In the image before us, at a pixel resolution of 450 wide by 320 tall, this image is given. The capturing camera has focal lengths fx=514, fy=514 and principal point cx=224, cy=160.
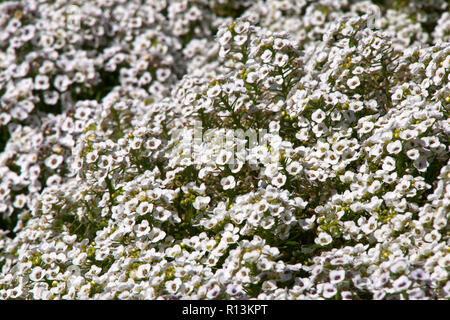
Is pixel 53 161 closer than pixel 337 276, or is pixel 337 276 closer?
pixel 337 276

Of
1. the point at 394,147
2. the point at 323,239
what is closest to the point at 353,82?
the point at 394,147

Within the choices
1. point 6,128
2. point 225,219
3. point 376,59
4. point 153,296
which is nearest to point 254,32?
point 376,59

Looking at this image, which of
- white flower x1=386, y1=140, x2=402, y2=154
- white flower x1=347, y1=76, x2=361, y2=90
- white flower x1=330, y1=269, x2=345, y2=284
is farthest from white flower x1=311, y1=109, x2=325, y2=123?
white flower x1=330, y1=269, x2=345, y2=284

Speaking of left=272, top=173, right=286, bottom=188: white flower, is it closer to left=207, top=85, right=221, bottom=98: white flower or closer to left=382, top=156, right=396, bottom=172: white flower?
left=382, top=156, right=396, bottom=172: white flower

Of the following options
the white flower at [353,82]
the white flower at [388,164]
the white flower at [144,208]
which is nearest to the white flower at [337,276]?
the white flower at [388,164]

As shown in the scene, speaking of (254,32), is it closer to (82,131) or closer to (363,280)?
(82,131)

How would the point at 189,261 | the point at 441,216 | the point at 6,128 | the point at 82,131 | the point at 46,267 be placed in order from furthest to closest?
the point at 6,128
the point at 82,131
the point at 46,267
the point at 189,261
the point at 441,216

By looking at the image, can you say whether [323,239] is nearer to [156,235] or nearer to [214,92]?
[156,235]

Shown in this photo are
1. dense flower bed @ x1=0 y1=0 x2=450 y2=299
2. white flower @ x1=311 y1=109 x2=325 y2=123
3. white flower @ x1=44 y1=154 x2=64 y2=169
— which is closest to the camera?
dense flower bed @ x1=0 y1=0 x2=450 y2=299
